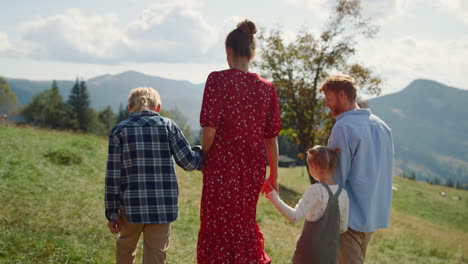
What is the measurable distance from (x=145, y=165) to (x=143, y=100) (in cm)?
61

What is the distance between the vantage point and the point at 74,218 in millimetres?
7148

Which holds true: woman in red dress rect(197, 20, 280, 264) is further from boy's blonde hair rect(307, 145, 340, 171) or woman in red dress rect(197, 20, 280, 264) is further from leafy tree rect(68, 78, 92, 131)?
leafy tree rect(68, 78, 92, 131)

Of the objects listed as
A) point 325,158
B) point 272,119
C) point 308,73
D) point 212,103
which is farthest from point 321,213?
point 308,73

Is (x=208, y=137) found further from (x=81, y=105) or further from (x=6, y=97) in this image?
(x=6, y=97)

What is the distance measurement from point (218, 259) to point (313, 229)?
0.88m

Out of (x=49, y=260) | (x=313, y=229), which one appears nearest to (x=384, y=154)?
(x=313, y=229)

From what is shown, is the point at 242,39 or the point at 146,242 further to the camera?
the point at 146,242

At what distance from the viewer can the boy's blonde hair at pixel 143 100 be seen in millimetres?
3621

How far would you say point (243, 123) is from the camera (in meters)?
3.44

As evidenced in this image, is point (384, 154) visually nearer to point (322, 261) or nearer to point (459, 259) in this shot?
point (322, 261)

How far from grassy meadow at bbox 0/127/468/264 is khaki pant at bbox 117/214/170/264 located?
1.61 m

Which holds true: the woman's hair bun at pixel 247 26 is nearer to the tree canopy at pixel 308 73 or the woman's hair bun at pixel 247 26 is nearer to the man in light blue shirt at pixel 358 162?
the man in light blue shirt at pixel 358 162

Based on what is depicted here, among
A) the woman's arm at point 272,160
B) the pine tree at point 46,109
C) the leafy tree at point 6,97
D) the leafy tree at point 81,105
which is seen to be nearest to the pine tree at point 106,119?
the pine tree at point 46,109

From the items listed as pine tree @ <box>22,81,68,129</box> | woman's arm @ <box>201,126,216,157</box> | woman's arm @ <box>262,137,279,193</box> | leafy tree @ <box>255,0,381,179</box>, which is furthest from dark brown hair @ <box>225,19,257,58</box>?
pine tree @ <box>22,81,68,129</box>
